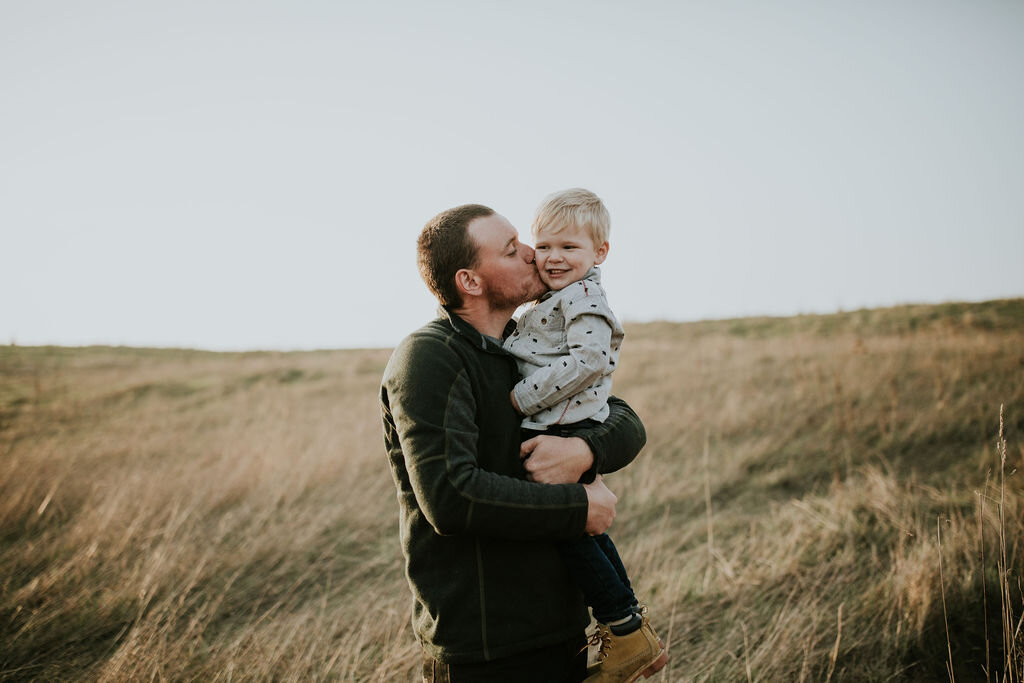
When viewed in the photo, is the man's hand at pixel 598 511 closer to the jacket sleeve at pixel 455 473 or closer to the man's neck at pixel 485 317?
the jacket sleeve at pixel 455 473

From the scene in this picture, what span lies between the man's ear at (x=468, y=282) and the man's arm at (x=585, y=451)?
509 mm

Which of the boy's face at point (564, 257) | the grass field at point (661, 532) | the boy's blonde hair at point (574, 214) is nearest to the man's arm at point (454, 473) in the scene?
the boy's face at point (564, 257)

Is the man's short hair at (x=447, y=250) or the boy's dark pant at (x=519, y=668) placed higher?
the man's short hair at (x=447, y=250)

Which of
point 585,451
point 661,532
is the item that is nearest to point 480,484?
point 585,451

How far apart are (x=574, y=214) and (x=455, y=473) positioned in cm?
117

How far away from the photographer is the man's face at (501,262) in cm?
185

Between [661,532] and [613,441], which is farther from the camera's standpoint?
[661,532]

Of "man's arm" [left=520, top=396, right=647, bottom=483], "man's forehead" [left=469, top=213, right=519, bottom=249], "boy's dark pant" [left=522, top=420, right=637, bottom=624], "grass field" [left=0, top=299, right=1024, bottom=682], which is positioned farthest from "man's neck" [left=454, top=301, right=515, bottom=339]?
"grass field" [left=0, top=299, right=1024, bottom=682]

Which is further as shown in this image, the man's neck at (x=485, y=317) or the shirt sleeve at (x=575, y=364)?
the man's neck at (x=485, y=317)

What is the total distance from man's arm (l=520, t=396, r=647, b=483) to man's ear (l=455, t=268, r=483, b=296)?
51cm

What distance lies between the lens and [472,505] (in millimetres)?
1466

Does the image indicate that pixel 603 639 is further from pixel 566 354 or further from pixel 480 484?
pixel 566 354

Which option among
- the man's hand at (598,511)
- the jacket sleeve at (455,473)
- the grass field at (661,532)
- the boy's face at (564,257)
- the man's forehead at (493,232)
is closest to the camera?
the jacket sleeve at (455,473)

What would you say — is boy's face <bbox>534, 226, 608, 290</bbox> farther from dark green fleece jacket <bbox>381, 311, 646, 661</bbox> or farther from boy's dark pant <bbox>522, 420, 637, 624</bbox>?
boy's dark pant <bbox>522, 420, 637, 624</bbox>
